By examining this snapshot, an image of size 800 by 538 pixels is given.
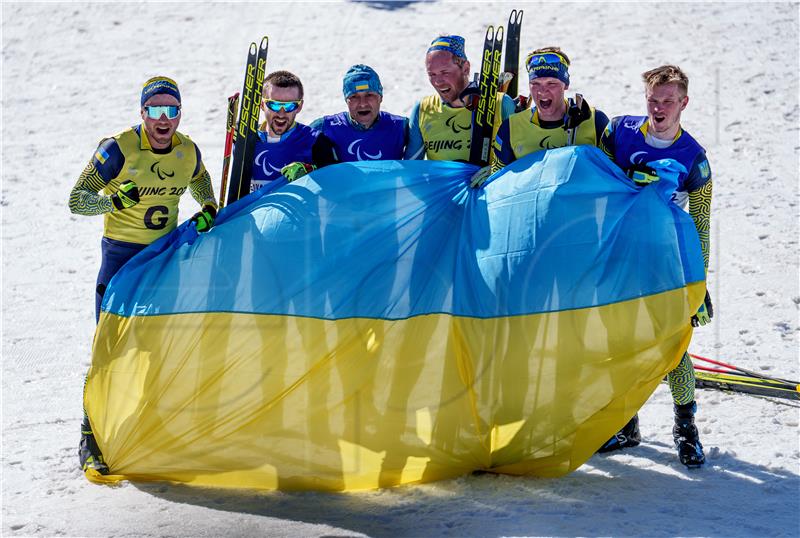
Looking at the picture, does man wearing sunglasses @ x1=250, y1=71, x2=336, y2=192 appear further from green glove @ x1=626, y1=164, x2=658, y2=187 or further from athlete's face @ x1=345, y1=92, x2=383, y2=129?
green glove @ x1=626, y1=164, x2=658, y2=187

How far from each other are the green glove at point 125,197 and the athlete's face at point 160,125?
0.32m

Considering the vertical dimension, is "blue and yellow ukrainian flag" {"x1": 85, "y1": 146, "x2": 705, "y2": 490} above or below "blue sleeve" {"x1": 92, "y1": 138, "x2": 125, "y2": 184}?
below

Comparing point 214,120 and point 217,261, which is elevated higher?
point 214,120

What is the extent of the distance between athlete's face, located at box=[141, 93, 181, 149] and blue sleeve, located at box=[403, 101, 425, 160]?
1.33 metres

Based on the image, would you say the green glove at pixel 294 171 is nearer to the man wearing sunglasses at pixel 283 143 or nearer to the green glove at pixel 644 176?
the man wearing sunglasses at pixel 283 143

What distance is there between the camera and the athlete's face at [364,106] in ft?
20.0

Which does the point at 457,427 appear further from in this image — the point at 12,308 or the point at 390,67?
the point at 390,67

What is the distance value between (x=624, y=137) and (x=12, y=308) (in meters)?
5.56

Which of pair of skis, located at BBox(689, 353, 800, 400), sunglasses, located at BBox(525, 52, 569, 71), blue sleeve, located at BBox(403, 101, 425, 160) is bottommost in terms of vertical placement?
pair of skis, located at BBox(689, 353, 800, 400)

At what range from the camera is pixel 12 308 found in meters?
8.81

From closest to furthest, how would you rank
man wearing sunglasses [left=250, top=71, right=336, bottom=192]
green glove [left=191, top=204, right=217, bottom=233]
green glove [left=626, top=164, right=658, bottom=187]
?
green glove [left=626, top=164, right=658, bottom=187] < green glove [left=191, top=204, right=217, bottom=233] < man wearing sunglasses [left=250, top=71, right=336, bottom=192]

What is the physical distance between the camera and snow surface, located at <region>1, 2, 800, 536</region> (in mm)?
5176

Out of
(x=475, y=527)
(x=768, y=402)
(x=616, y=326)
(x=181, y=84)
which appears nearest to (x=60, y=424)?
(x=475, y=527)

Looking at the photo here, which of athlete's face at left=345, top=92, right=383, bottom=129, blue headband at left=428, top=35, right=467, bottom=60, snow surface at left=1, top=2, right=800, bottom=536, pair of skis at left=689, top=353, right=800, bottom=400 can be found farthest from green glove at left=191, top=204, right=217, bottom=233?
pair of skis at left=689, top=353, right=800, bottom=400
